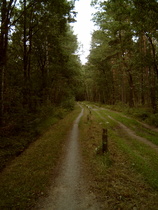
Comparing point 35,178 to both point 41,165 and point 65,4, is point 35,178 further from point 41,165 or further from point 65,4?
point 65,4

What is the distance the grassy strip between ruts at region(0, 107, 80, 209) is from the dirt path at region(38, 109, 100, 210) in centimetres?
43

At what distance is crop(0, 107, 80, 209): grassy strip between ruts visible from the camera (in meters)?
4.41

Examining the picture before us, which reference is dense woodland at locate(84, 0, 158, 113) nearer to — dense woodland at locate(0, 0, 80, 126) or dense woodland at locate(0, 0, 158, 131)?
dense woodland at locate(0, 0, 158, 131)

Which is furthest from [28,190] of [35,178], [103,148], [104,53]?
[104,53]

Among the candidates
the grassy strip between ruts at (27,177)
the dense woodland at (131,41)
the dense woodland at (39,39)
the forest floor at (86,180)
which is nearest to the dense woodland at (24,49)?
the dense woodland at (39,39)

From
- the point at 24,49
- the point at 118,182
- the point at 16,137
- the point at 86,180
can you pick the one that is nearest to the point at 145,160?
the point at 118,182

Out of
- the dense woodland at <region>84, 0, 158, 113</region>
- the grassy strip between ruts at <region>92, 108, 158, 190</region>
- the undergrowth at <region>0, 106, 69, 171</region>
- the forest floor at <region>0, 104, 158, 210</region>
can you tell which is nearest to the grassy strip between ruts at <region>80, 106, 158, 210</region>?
the forest floor at <region>0, 104, 158, 210</region>

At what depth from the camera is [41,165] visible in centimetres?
675

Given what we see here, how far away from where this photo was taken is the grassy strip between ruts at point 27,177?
4.41 metres

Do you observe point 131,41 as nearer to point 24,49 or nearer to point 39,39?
point 39,39

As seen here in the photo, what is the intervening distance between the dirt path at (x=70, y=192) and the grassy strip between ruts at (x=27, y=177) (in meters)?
0.43

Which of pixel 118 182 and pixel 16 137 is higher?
pixel 16 137

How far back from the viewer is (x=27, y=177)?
5719 millimetres

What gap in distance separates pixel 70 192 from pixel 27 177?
2.14 metres
